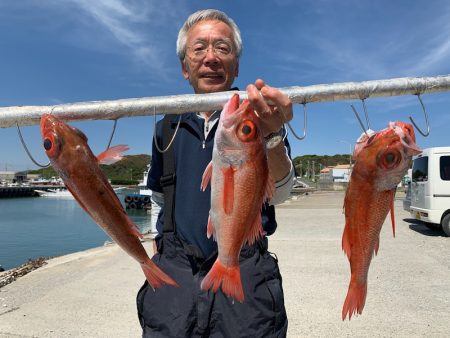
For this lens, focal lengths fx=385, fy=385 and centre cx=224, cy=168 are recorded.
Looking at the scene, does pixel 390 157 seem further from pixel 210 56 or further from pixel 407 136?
pixel 210 56

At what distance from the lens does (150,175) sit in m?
2.96

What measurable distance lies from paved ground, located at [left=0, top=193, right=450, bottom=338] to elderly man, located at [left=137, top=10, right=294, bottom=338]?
336 centimetres

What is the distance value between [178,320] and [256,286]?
21.8 inches

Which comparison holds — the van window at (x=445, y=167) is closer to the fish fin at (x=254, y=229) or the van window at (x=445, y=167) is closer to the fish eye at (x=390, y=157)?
the fish eye at (x=390, y=157)

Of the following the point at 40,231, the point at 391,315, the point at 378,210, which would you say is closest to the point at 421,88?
the point at 378,210

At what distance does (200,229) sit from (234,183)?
0.83 meters

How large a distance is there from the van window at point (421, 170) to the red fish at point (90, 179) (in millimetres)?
13449

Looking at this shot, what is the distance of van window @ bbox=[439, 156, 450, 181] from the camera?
12.9 meters

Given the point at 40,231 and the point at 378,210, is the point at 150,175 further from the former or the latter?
the point at 40,231

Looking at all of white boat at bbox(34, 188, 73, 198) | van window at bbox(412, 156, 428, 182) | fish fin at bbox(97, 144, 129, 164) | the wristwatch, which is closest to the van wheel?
van window at bbox(412, 156, 428, 182)

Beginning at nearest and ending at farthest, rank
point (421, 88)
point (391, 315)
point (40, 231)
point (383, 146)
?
point (383, 146), point (421, 88), point (391, 315), point (40, 231)

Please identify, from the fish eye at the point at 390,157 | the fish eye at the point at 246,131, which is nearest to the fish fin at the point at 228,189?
the fish eye at the point at 246,131

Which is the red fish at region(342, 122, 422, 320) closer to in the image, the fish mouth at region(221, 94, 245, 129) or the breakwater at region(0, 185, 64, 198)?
the fish mouth at region(221, 94, 245, 129)

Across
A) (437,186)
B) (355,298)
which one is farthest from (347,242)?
(437,186)
